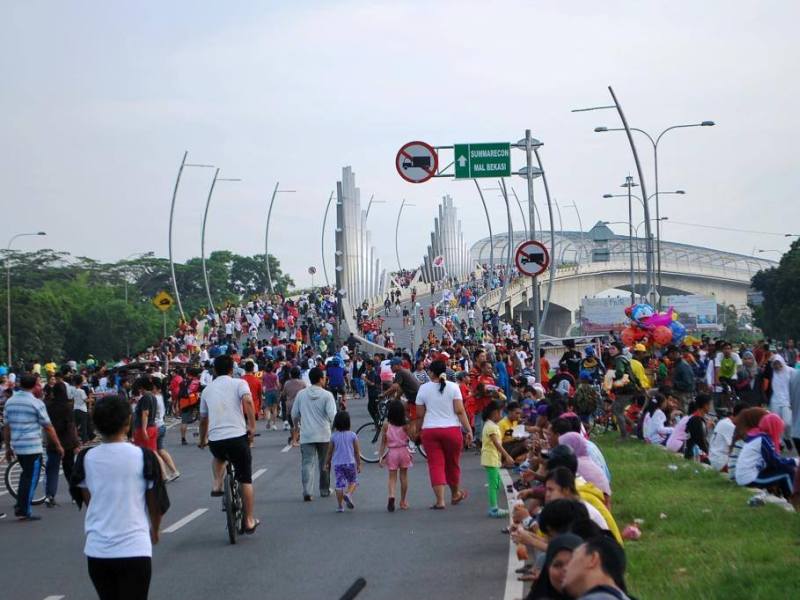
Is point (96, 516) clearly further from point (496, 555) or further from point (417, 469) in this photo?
point (417, 469)

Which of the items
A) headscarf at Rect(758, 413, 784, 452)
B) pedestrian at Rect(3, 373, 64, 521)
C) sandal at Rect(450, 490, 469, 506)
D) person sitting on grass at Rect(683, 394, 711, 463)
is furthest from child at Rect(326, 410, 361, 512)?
person sitting on grass at Rect(683, 394, 711, 463)

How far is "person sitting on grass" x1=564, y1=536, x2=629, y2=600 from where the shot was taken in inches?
204

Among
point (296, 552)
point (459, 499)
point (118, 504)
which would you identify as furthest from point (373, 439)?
point (118, 504)

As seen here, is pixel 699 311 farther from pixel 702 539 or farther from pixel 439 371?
pixel 702 539

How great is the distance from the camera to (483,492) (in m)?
16.3

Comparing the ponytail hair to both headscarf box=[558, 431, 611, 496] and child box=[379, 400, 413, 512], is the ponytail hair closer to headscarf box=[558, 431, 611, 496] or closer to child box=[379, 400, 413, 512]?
child box=[379, 400, 413, 512]

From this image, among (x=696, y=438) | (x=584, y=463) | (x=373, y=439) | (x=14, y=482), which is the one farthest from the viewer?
(x=373, y=439)

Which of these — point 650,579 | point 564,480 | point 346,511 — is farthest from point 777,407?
point 564,480

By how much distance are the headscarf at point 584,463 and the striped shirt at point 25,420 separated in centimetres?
655

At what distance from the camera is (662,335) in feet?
94.6

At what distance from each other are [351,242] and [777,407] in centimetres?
7657

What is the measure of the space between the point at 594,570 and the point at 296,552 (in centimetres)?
676

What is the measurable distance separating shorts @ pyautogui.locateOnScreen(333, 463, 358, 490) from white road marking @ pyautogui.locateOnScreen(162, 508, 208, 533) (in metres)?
1.62

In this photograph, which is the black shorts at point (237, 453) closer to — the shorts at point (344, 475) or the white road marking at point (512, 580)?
the shorts at point (344, 475)
